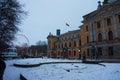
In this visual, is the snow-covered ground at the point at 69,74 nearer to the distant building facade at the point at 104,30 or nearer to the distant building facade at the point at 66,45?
the distant building facade at the point at 104,30

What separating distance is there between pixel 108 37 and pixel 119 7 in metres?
7.75

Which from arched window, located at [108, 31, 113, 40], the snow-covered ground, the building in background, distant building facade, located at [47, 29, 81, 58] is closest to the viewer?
the snow-covered ground

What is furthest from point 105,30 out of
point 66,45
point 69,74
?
point 66,45

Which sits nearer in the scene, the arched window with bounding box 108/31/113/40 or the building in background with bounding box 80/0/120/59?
the building in background with bounding box 80/0/120/59

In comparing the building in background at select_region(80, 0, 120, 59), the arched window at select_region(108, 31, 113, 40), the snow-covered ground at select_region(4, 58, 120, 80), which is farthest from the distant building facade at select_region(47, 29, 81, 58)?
the snow-covered ground at select_region(4, 58, 120, 80)

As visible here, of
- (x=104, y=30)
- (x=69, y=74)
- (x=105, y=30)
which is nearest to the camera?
(x=69, y=74)

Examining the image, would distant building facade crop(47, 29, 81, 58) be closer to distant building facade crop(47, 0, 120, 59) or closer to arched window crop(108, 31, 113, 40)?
distant building facade crop(47, 0, 120, 59)

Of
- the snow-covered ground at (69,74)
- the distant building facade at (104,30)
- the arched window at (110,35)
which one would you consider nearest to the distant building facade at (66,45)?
the distant building facade at (104,30)

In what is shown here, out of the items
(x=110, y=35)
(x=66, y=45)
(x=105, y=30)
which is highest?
(x=105, y=30)

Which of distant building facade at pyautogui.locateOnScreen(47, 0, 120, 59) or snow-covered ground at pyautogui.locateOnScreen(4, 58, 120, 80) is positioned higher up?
distant building facade at pyautogui.locateOnScreen(47, 0, 120, 59)

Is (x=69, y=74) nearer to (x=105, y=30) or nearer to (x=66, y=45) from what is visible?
(x=105, y=30)

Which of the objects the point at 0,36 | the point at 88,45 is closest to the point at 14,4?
the point at 0,36

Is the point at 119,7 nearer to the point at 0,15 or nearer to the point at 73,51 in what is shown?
the point at 0,15

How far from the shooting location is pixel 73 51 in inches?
3034
